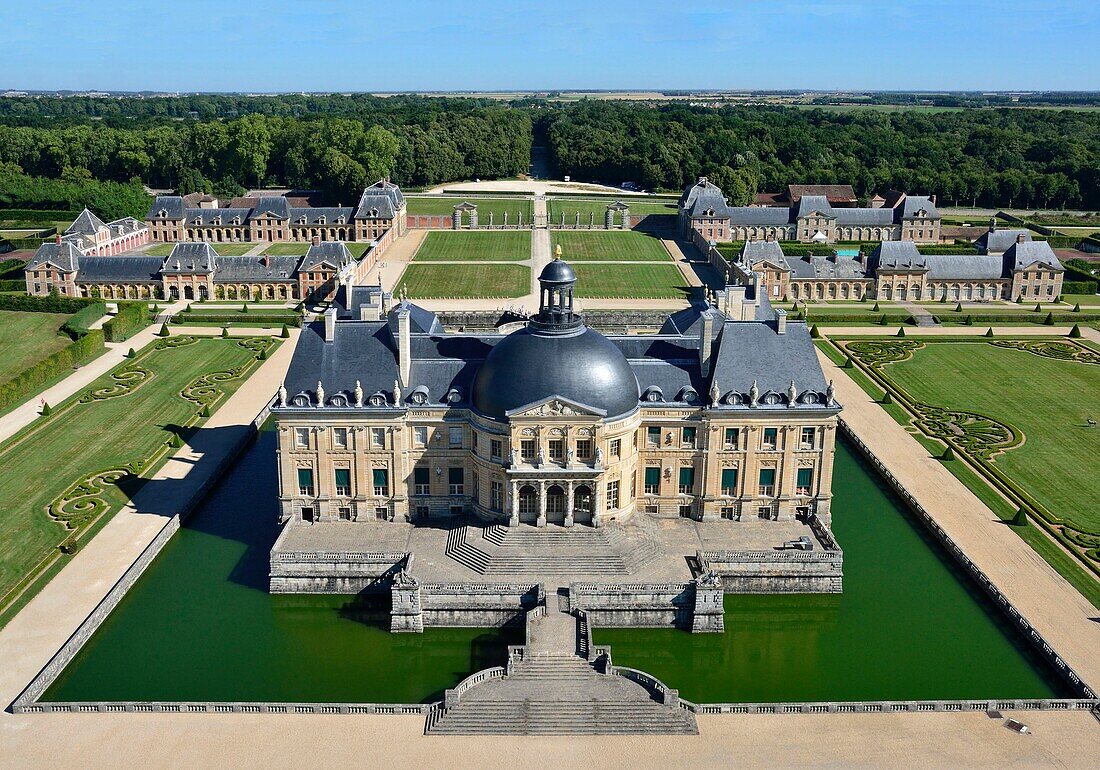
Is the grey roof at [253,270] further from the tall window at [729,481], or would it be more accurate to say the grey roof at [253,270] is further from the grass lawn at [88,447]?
the tall window at [729,481]

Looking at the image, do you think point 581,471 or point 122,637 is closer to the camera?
point 122,637

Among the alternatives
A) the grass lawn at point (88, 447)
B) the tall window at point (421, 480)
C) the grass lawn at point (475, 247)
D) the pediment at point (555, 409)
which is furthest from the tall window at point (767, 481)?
the grass lawn at point (475, 247)

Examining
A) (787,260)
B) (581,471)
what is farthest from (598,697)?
(787,260)

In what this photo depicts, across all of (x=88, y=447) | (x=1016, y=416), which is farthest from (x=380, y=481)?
(x=1016, y=416)

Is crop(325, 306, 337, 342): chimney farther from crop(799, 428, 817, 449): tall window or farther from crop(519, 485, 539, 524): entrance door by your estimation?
crop(799, 428, 817, 449): tall window

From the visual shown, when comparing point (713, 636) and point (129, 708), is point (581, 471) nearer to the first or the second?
point (713, 636)

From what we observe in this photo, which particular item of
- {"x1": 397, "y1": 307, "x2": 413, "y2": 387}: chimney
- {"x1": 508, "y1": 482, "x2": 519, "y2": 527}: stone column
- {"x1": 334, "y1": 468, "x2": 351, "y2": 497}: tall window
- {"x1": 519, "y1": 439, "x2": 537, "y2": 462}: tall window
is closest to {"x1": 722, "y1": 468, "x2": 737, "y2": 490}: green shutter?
{"x1": 519, "y1": 439, "x2": 537, "y2": 462}: tall window
